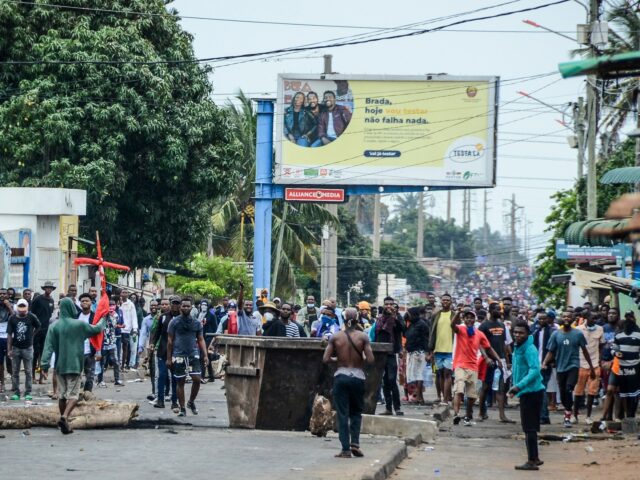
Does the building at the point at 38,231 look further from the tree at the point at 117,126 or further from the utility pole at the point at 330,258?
the utility pole at the point at 330,258

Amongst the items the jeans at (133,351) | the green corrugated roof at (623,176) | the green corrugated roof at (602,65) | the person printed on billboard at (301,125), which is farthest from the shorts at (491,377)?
the person printed on billboard at (301,125)

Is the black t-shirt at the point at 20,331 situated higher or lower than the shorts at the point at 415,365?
higher

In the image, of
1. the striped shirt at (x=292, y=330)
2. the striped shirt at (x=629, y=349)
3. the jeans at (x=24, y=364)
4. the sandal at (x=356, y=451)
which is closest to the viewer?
the sandal at (x=356, y=451)

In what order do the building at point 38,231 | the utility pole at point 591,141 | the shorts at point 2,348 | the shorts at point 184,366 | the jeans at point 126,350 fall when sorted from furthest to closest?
the utility pole at point 591,141
the building at point 38,231
the jeans at point 126,350
the shorts at point 2,348
the shorts at point 184,366

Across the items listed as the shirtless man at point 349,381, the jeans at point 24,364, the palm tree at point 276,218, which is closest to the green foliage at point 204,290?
the palm tree at point 276,218

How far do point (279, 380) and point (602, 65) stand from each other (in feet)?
33.2

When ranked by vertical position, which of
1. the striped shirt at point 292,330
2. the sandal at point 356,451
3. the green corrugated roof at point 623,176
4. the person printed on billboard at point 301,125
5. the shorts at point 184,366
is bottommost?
the sandal at point 356,451

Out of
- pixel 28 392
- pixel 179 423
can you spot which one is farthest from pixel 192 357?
pixel 28 392

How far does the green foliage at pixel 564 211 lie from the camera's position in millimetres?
43594

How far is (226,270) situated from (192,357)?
3163cm

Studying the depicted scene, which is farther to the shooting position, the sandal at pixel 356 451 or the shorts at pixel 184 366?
the shorts at pixel 184 366

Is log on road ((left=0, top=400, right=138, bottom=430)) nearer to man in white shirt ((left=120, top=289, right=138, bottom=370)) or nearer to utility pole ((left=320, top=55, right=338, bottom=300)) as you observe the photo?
man in white shirt ((left=120, top=289, right=138, bottom=370))

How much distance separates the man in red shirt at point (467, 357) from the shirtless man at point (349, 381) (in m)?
6.42

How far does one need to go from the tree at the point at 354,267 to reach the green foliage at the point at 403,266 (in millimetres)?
10028
